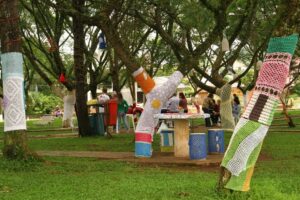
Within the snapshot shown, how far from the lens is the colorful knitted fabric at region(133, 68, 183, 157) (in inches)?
508

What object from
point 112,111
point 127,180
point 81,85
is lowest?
point 127,180

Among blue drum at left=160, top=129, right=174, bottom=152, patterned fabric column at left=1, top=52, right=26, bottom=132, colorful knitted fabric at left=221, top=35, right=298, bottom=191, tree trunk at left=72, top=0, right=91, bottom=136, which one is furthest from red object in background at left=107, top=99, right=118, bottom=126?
colorful knitted fabric at left=221, top=35, right=298, bottom=191

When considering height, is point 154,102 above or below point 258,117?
above

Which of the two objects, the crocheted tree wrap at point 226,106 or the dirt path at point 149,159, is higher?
the crocheted tree wrap at point 226,106

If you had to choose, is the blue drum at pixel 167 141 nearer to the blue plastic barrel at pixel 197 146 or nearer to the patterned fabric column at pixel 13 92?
the blue plastic barrel at pixel 197 146

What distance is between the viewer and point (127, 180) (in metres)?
9.00

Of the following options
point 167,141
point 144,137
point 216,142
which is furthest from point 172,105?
point 144,137

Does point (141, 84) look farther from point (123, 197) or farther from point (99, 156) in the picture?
point (123, 197)

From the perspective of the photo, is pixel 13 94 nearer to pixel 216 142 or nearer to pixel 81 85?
pixel 216 142

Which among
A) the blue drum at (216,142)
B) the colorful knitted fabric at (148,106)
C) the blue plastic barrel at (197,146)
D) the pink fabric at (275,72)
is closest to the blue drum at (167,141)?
the colorful knitted fabric at (148,106)

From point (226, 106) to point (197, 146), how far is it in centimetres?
941

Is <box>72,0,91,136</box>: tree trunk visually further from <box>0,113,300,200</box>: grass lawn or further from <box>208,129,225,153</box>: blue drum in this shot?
<box>208,129,225,153</box>: blue drum

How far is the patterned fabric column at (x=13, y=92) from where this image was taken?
35.0ft

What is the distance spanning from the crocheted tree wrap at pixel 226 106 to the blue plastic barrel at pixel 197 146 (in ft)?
26.9
